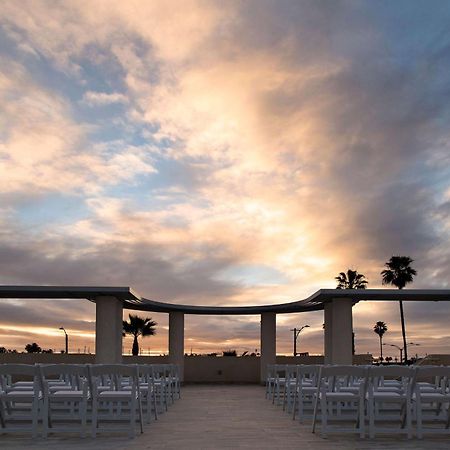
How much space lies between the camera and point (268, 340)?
92.2 feet

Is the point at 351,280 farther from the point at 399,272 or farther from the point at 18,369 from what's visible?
the point at 18,369

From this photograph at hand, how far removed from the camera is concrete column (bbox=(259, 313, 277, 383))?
28.0 meters

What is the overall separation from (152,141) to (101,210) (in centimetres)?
420

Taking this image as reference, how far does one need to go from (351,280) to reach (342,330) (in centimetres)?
3034

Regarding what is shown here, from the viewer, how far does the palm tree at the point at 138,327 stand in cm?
4469

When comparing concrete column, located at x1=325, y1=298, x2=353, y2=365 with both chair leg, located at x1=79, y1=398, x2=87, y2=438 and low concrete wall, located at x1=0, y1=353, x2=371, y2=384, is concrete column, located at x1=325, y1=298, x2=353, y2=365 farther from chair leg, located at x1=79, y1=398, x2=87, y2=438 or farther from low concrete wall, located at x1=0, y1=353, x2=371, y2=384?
chair leg, located at x1=79, y1=398, x2=87, y2=438

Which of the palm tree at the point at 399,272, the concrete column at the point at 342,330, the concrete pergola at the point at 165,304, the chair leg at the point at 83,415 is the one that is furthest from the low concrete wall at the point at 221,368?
the palm tree at the point at 399,272

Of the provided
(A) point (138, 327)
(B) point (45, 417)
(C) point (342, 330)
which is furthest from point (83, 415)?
(A) point (138, 327)

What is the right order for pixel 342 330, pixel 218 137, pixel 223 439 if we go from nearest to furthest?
pixel 223 439 → pixel 218 137 → pixel 342 330

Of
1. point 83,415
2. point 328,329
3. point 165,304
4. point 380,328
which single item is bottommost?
point 83,415

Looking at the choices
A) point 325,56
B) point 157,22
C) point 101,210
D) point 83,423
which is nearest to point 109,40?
point 157,22

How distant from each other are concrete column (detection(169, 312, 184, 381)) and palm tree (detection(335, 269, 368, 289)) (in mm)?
26050

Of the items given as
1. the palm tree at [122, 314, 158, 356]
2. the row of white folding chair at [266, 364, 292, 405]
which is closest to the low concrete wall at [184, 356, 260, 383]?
the row of white folding chair at [266, 364, 292, 405]

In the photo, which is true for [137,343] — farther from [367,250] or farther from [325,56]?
A: [325,56]
